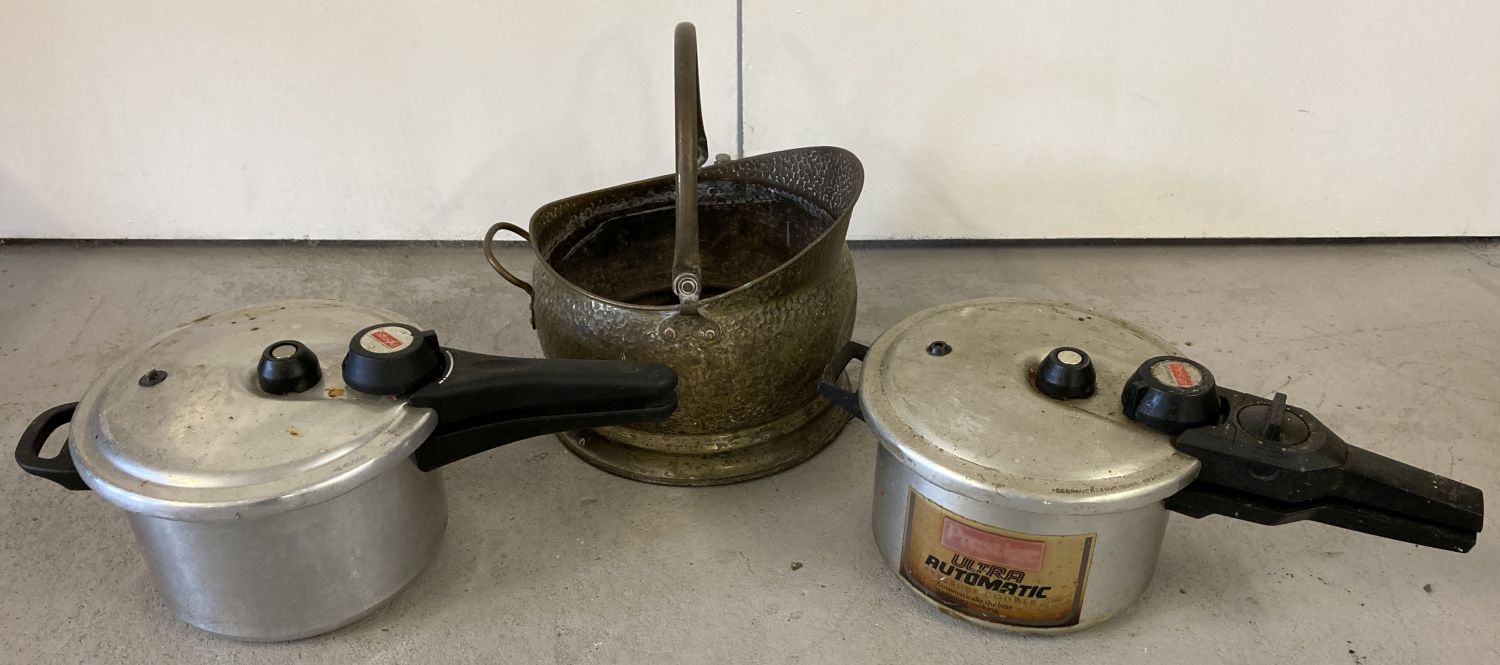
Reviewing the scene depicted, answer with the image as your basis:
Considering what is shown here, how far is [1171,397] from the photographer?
789 millimetres

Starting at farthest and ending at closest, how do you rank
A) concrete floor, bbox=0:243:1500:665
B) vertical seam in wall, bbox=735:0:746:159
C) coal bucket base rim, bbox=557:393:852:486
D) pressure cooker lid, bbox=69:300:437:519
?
vertical seam in wall, bbox=735:0:746:159, coal bucket base rim, bbox=557:393:852:486, concrete floor, bbox=0:243:1500:665, pressure cooker lid, bbox=69:300:437:519

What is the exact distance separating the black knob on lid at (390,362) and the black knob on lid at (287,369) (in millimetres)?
28

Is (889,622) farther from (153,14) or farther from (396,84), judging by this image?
(153,14)

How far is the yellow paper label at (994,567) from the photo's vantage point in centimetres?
81

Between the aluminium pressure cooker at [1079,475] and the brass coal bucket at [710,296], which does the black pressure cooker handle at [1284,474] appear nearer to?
the aluminium pressure cooker at [1079,475]

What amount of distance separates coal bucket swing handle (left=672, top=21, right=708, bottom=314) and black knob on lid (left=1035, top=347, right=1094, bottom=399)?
32 cm

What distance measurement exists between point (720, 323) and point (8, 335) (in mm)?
984

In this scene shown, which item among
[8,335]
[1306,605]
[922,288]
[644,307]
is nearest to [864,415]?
[644,307]

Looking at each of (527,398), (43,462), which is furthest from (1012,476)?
(43,462)

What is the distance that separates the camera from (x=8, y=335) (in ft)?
4.30

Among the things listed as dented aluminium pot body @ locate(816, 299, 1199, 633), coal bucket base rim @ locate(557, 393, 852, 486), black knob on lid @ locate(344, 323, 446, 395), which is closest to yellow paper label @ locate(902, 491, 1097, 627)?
dented aluminium pot body @ locate(816, 299, 1199, 633)

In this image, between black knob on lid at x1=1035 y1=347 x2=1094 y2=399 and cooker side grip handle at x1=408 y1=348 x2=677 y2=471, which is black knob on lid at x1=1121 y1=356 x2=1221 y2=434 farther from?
cooker side grip handle at x1=408 y1=348 x2=677 y2=471

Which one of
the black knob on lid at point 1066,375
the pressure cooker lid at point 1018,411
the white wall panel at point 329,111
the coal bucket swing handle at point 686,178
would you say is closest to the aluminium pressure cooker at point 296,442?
the coal bucket swing handle at point 686,178

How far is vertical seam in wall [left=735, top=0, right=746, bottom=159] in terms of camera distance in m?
1.38
